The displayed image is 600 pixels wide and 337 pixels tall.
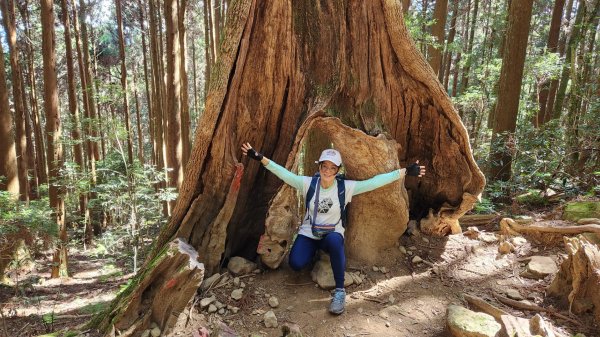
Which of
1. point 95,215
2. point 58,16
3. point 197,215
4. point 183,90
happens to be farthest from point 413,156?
point 58,16

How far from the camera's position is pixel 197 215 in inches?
149

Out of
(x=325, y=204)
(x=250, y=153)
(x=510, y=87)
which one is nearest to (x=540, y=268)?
(x=325, y=204)

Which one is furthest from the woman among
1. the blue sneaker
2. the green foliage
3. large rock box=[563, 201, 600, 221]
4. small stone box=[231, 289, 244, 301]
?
the green foliage

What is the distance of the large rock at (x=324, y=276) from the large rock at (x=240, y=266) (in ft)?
2.14

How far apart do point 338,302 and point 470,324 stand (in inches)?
43.4

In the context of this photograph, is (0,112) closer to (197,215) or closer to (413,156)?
(197,215)

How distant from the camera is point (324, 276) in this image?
3.79m

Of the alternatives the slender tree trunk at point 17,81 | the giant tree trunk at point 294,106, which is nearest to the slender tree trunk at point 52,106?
the slender tree trunk at point 17,81

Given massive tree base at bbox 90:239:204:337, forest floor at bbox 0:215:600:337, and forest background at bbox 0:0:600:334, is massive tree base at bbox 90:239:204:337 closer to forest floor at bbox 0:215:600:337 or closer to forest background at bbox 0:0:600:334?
forest floor at bbox 0:215:600:337

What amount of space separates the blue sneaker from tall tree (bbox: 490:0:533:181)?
4.90m

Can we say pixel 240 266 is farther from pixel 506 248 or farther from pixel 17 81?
pixel 17 81

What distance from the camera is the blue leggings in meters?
3.60

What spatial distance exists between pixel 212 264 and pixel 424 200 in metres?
2.78

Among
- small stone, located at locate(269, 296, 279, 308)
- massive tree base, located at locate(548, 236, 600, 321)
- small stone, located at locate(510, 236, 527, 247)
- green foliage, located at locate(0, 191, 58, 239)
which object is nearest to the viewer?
massive tree base, located at locate(548, 236, 600, 321)
